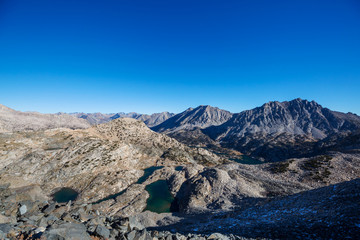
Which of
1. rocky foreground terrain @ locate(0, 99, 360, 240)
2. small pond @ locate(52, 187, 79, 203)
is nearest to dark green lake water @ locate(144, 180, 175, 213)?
rocky foreground terrain @ locate(0, 99, 360, 240)

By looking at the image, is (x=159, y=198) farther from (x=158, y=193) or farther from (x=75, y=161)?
(x=75, y=161)

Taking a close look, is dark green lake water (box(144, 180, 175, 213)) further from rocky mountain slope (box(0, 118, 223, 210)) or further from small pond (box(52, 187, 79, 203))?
small pond (box(52, 187, 79, 203))

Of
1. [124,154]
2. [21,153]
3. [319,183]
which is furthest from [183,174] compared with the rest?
[21,153]

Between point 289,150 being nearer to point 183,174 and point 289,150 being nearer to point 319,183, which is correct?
point 319,183

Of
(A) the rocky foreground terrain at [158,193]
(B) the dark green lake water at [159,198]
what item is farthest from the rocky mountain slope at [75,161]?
(B) the dark green lake water at [159,198]

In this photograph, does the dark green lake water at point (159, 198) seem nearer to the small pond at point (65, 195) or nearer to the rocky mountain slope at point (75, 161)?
the rocky mountain slope at point (75, 161)

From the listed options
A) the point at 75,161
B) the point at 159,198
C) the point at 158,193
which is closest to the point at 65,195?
the point at 75,161
